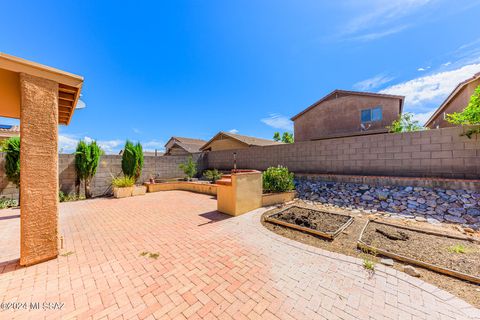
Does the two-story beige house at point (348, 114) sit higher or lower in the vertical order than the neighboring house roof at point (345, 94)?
lower

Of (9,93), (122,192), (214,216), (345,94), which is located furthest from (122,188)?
(345,94)

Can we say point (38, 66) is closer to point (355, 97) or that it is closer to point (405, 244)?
point (405, 244)

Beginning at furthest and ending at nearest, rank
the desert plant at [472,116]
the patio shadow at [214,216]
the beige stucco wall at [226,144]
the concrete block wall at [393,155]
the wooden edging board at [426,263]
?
the beige stucco wall at [226,144] < the concrete block wall at [393,155] < the desert plant at [472,116] < the patio shadow at [214,216] < the wooden edging board at [426,263]

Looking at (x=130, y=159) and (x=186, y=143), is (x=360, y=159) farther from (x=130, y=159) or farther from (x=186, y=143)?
(x=186, y=143)

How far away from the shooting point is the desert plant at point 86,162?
329 inches

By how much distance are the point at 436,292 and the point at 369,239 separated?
1.53 m

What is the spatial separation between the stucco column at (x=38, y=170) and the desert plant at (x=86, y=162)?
666 centimetres

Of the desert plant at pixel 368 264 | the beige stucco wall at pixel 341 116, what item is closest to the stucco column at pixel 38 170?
the desert plant at pixel 368 264

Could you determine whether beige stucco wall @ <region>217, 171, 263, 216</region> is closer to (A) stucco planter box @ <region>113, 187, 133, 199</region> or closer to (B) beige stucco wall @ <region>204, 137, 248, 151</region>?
(A) stucco planter box @ <region>113, 187, 133, 199</region>

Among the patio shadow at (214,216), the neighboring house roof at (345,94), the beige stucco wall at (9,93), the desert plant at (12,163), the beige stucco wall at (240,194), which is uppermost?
the neighboring house roof at (345,94)

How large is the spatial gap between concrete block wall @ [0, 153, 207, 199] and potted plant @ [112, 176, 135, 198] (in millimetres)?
849

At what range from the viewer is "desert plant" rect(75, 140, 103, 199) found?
8.37 metres

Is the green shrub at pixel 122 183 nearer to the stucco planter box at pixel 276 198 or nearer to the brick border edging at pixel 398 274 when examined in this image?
the stucco planter box at pixel 276 198

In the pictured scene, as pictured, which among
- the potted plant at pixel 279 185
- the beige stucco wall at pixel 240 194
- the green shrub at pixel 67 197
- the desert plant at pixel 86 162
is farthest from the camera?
the desert plant at pixel 86 162
